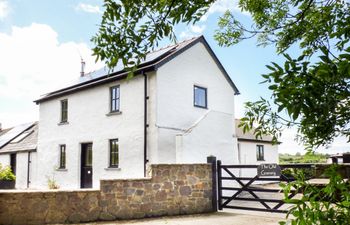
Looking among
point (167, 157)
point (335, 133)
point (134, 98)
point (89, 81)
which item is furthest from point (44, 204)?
point (89, 81)

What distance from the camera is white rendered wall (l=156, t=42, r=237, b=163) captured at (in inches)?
527

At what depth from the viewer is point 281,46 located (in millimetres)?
4207

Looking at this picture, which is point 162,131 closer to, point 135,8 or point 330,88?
point 135,8

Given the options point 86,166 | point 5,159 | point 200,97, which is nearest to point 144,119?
point 200,97

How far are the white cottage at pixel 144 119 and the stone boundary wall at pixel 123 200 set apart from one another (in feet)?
9.45

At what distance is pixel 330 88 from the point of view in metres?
1.75

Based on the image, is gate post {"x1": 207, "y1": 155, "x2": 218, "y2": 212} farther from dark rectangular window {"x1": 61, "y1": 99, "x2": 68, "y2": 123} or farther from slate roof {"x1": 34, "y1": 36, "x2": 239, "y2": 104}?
dark rectangular window {"x1": 61, "y1": 99, "x2": 68, "y2": 123}

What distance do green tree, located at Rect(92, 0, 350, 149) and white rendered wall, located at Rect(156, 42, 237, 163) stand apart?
8.82 meters

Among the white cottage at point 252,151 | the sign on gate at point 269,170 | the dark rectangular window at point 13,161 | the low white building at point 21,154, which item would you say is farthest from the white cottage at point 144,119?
the dark rectangular window at point 13,161

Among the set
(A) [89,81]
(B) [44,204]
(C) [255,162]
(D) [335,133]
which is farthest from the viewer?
(C) [255,162]

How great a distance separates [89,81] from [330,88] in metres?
15.8

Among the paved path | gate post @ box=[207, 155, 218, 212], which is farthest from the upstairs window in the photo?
gate post @ box=[207, 155, 218, 212]

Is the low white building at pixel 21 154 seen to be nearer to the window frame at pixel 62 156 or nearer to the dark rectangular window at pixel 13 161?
the dark rectangular window at pixel 13 161

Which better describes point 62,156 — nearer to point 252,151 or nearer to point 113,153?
point 113,153
